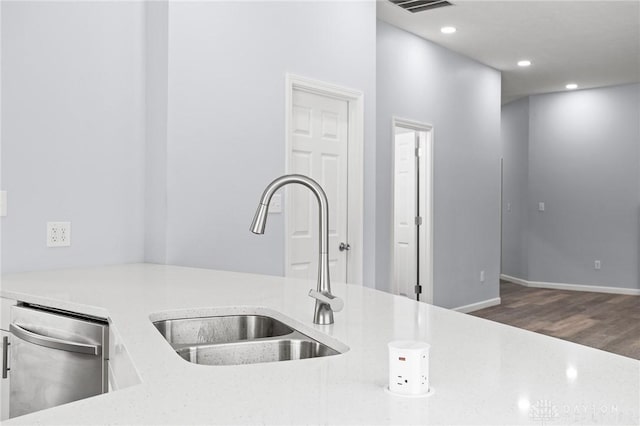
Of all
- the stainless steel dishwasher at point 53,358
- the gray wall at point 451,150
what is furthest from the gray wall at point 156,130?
the gray wall at point 451,150

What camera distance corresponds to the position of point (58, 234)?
270 centimetres

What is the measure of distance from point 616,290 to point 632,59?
3.07 meters

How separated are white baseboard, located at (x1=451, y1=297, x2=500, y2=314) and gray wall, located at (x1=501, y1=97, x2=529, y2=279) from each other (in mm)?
1922

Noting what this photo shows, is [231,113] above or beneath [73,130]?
above

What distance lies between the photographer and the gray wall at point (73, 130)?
257 centimetres

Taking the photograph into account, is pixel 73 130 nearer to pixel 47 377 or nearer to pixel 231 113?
pixel 231 113

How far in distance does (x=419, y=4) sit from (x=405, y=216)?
7.04ft

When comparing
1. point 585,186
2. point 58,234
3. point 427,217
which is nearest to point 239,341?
point 58,234

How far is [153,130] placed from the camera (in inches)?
117

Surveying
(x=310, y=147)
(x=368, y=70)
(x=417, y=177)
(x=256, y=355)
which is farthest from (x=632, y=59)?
(x=256, y=355)

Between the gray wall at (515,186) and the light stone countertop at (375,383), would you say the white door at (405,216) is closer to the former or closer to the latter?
the gray wall at (515,186)

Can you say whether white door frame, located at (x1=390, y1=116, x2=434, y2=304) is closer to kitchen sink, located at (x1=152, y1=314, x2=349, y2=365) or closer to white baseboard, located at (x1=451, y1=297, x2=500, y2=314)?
white baseboard, located at (x1=451, y1=297, x2=500, y2=314)

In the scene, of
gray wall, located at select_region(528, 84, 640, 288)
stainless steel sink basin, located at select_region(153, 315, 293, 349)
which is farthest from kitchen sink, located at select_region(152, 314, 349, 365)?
gray wall, located at select_region(528, 84, 640, 288)

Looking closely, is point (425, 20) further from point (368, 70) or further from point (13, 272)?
point (13, 272)
